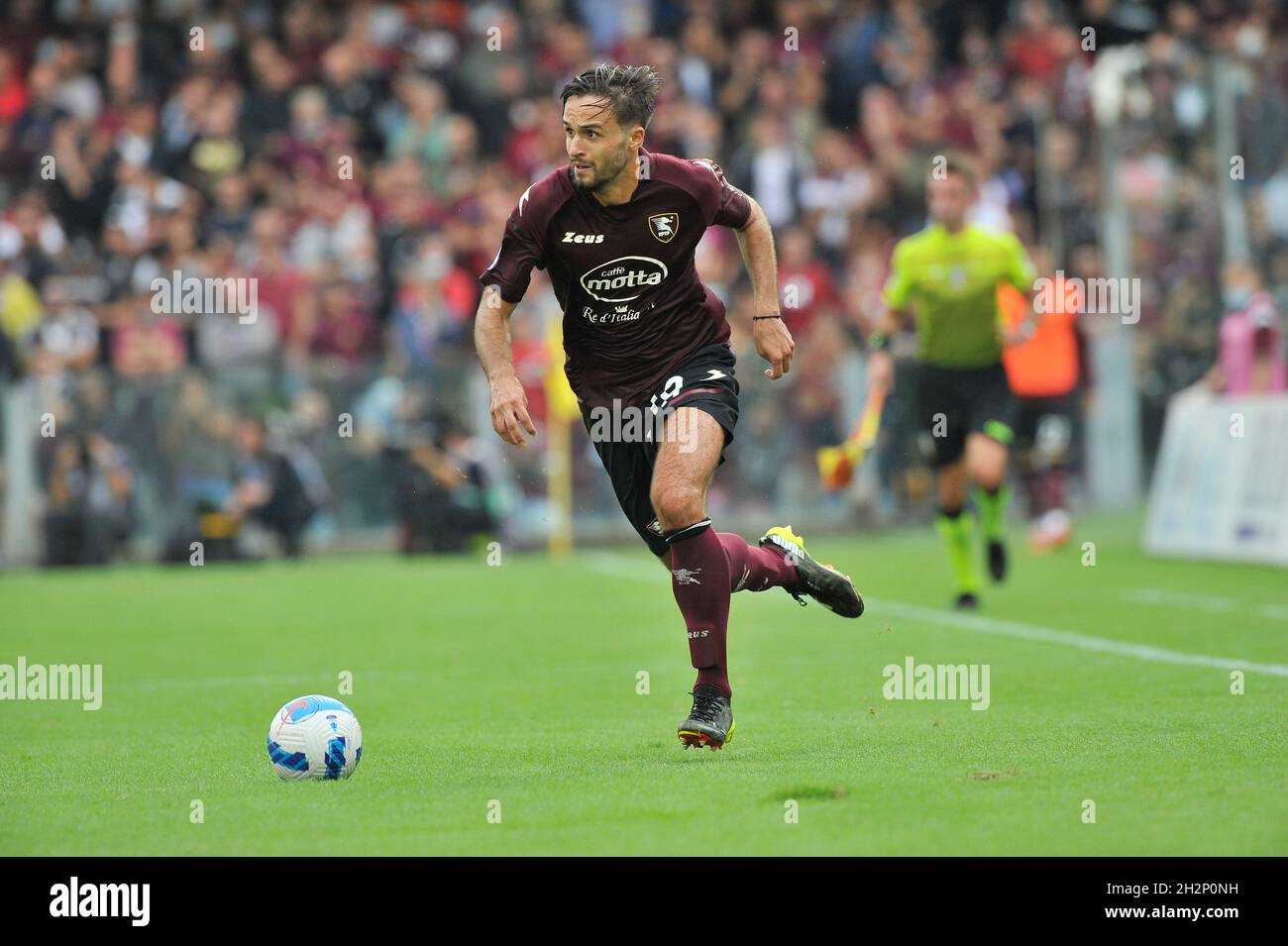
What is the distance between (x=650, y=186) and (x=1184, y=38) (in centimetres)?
1625

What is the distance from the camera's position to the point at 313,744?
Result: 7.01m

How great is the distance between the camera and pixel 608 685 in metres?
9.93

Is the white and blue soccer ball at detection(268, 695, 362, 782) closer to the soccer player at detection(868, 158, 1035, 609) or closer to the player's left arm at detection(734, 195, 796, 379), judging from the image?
the player's left arm at detection(734, 195, 796, 379)

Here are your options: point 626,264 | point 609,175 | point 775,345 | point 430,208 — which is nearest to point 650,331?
point 626,264

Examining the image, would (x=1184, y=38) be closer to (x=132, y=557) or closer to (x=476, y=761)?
(x=132, y=557)

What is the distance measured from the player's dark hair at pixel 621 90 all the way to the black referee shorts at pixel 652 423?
3.11ft

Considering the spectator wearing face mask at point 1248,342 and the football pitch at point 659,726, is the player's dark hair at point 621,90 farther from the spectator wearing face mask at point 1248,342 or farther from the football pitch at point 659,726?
the spectator wearing face mask at point 1248,342

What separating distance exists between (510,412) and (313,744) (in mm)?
1358

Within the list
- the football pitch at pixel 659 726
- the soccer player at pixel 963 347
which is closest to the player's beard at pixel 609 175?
the football pitch at pixel 659 726

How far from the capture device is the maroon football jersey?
780 cm

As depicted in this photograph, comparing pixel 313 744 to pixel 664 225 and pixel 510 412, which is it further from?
pixel 664 225
